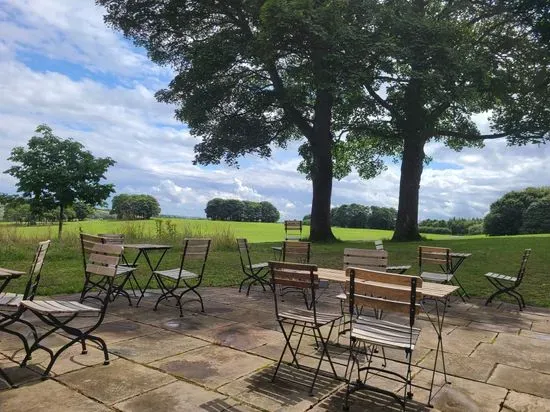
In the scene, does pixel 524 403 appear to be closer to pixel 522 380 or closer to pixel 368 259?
pixel 522 380

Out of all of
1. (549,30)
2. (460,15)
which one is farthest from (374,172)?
(549,30)

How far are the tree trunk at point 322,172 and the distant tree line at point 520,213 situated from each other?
15779 millimetres

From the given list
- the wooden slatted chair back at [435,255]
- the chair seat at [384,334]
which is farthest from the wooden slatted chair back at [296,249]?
the chair seat at [384,334]

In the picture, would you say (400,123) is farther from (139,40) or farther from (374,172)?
(139,40)

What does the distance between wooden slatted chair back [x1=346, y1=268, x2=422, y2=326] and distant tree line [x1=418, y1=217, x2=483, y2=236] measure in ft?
108

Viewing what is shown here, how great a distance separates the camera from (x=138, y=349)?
435 centimetres

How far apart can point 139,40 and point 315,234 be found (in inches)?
436

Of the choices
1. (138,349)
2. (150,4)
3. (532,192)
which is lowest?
(138,349)

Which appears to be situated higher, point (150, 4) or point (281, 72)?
point (150, 4)

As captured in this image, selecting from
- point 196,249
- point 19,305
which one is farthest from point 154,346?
point 196,249

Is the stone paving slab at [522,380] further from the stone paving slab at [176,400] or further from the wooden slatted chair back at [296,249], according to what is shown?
the wooden slatted chair back at [296,249]

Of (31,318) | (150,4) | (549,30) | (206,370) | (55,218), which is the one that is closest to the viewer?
(206,370)

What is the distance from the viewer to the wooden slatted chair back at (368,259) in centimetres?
504

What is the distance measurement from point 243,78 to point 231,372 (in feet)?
55.5
